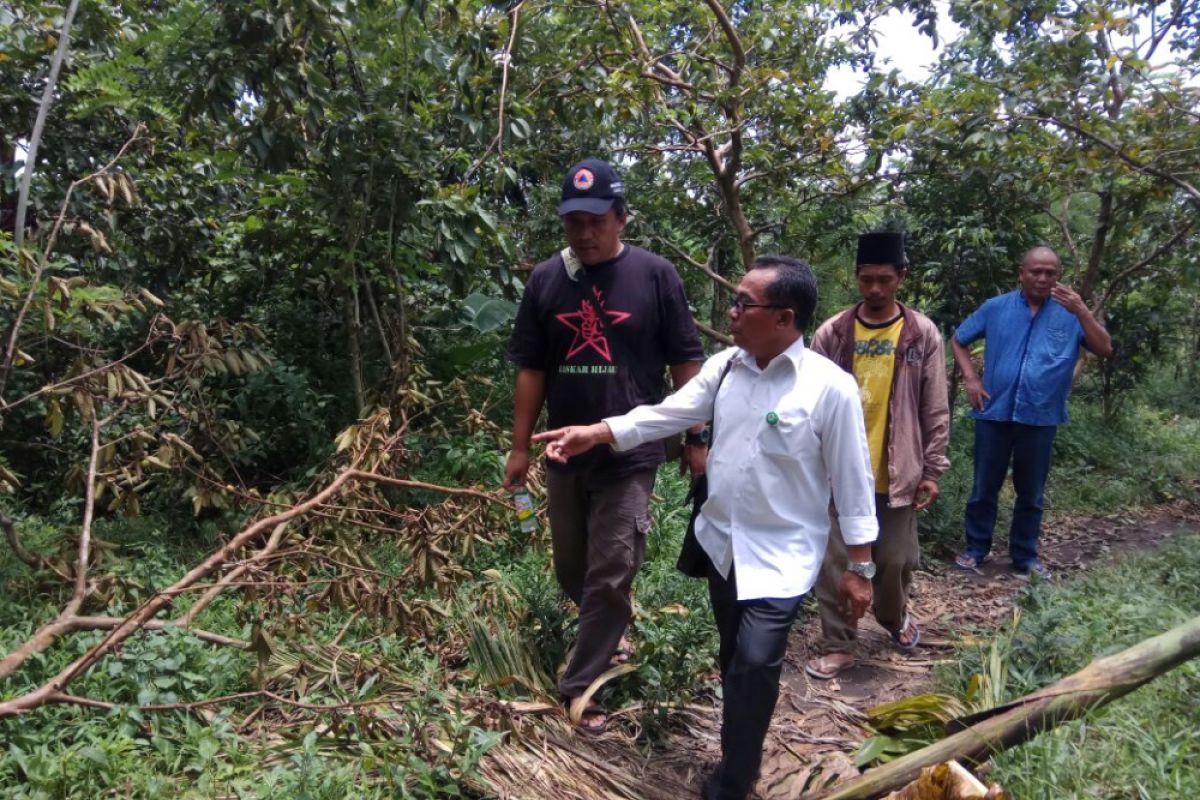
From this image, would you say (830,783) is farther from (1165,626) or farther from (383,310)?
(383,310)

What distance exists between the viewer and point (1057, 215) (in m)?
8.22

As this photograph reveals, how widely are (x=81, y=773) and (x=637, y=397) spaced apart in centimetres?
219

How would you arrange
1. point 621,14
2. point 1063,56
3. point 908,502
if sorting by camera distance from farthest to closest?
point 621,14 → point 1063,56 → point 908,502

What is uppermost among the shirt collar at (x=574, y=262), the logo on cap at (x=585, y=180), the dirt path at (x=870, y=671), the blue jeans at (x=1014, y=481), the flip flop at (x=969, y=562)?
the logo on cap at (x=585, y=180)

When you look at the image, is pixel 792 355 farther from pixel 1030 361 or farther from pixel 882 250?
pixel 1030 361

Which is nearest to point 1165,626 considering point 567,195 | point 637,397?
point 637,397

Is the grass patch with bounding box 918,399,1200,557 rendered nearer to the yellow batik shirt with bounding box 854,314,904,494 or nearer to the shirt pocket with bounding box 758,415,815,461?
the yellow batik shirt with bounding box 854,314,904,494

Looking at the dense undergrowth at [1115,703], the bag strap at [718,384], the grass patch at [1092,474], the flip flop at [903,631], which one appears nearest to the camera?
the dense undergrowth at [1115,703]

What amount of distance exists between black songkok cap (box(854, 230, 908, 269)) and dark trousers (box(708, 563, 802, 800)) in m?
1.82

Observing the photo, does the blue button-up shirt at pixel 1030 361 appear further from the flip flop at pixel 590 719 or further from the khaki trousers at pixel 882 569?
the flip flop at pixel 590 719

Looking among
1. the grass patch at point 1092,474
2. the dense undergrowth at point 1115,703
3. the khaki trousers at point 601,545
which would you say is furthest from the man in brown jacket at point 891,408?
the grass patch at point 1092,474

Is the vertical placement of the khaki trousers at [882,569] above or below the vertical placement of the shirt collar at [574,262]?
below

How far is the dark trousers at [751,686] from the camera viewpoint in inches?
108

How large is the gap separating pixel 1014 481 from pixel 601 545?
3.09 meters
